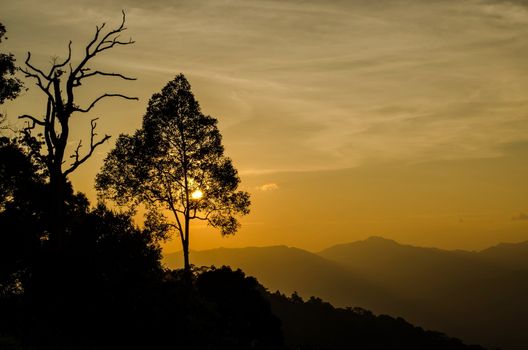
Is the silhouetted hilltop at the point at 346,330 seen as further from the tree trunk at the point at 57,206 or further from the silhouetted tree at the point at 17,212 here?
the tree trunk at the point at 57,206

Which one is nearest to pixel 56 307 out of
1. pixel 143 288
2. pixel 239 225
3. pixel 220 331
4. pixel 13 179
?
pixel 143 288

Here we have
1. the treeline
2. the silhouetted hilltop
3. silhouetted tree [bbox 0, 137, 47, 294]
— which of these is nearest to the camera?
the treeline

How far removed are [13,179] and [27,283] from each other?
11.9 m

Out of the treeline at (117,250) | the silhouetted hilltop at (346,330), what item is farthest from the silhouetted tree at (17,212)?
the silhouetted hilltop at (346,330)

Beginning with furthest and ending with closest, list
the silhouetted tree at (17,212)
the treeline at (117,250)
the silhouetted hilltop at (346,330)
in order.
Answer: the silhouetted hilltop at (346,330) < the silhouetted tree at (17,212) < the treeline at (117,250)

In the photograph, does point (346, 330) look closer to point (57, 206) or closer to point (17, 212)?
point (17, 212)

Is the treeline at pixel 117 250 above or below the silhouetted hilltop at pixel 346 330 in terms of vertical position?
above

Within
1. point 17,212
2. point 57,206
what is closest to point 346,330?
point 17,212

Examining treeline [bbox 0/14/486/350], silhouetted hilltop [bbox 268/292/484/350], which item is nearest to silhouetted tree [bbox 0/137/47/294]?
treeline [bbox 0/14/486/350]

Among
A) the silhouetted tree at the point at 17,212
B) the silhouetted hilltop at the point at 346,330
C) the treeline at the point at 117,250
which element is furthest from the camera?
the silhouetted hilltop at the point at 346,330

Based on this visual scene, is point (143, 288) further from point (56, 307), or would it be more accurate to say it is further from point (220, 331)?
point (220, 331)

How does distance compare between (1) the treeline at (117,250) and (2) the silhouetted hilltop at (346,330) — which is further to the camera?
(2) the silhouetted hilltop at (346,330)

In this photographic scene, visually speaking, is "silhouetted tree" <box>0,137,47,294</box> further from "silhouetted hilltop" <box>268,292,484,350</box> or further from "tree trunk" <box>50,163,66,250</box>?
"silhouetted hilltop" <box>268,292,484,350</box>

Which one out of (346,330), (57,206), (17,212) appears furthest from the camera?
(346,330)
